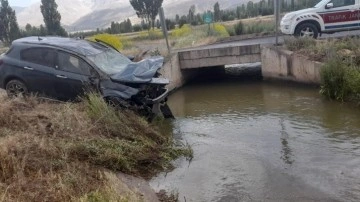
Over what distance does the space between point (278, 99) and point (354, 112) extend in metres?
2.99

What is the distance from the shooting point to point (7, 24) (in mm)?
35938

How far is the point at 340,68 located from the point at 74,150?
7.94 m

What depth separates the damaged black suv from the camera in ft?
31.2

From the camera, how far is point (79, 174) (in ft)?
19.4

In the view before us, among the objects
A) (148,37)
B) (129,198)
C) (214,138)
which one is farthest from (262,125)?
(148,37)

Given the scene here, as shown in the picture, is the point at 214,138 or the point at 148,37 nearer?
the point at 214,138

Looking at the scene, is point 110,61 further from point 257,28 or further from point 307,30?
point 257,28

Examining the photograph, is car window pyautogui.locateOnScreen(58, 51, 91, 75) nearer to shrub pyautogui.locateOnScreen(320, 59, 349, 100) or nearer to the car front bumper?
the car front bumper

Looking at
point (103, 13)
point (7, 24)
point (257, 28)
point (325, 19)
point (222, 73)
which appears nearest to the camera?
point (325, 19)

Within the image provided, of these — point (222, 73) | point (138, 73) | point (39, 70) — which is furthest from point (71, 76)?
point (222, 73)

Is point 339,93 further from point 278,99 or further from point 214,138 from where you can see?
point 214,138

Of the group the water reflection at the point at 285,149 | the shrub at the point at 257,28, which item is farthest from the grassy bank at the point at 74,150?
the shrub at the point at 257,28

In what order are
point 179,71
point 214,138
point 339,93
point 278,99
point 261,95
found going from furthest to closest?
point 179,71
point 261,95
point 278,99
point 339,93
point 214,138

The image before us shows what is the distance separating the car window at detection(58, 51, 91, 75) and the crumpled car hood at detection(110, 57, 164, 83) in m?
0.65
